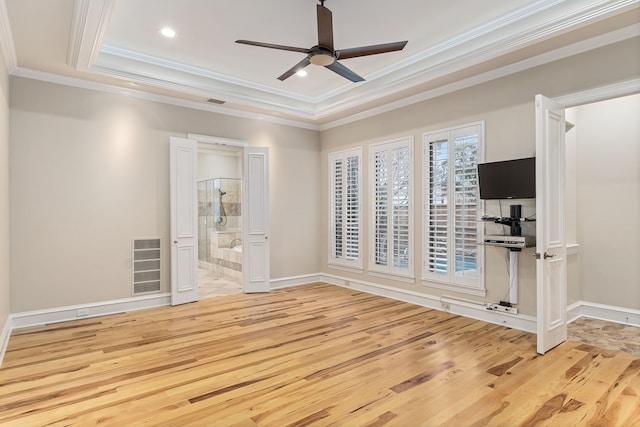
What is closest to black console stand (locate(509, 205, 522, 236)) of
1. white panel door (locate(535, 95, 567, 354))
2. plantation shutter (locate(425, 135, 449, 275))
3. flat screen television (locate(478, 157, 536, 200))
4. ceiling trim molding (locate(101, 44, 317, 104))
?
flat screen television (locate(478, 157, 536, 200))

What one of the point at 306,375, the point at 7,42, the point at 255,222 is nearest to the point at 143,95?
the point at 7,42

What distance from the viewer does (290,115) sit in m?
6.25

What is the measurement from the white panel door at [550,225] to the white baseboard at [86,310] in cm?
473

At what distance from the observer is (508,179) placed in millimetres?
4004

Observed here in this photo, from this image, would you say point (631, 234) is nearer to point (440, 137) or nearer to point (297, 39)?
point (440, 137)

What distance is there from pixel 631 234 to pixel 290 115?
5.09m

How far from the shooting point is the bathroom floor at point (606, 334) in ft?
11.8

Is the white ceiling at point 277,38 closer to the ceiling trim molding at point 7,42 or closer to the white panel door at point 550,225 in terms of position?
the ceiling trim molding at point 7,42

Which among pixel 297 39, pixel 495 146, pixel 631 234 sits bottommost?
pixel 631 234

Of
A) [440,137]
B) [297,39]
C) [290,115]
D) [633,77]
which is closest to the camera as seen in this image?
[633,77]

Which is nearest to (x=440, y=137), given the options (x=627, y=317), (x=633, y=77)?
(x=633, y=77)

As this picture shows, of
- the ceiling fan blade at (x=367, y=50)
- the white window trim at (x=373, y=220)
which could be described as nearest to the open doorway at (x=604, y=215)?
the white window trim at (x=373, y=220)

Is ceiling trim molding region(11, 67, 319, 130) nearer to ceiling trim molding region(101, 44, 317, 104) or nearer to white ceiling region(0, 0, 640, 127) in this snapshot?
white ceiling region(0, 0, 640, 127)

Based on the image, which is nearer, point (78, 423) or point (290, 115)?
point (78, 423)
